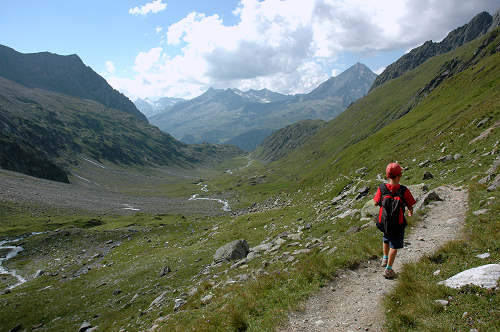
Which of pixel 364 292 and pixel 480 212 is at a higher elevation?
pixel 480 212

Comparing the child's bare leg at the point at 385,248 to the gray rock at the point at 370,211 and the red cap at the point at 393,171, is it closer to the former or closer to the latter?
the red cap at the point at 393,171

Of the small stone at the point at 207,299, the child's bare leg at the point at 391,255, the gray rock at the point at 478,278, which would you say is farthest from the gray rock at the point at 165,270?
the gray rock at the point at 478,278

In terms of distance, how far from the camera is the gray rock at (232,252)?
86.0 feet

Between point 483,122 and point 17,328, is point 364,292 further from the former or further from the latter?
point 483,122

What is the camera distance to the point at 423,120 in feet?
263

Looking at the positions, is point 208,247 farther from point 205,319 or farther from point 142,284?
point 205,319

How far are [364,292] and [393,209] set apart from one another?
3.23 metres

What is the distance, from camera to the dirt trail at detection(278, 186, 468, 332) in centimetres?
A: 855

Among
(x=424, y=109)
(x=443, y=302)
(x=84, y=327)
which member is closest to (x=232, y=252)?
(x=84, y=327)

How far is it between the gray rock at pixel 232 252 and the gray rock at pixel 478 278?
19920 mm

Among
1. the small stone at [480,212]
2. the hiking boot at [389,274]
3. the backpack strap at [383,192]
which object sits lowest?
the hiking boot at [389,274]

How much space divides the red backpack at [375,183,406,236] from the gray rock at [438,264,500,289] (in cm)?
218

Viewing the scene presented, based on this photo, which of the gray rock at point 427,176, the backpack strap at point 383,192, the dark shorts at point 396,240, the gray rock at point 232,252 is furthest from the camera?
the gray rock at point 232,252

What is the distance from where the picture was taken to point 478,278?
7730 mm
